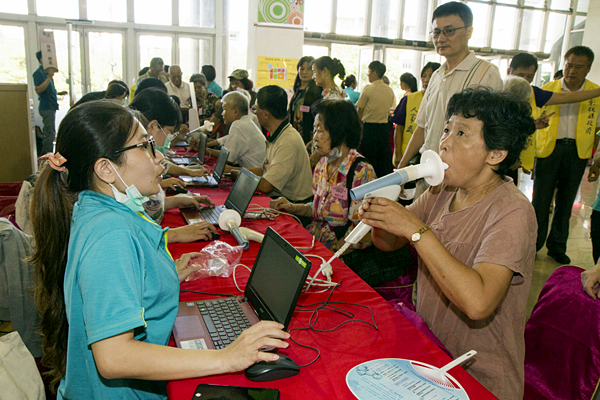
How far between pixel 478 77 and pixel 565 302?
158 cm

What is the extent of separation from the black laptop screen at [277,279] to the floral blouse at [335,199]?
92 cm

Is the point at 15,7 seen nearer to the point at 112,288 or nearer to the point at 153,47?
the point at 153,47

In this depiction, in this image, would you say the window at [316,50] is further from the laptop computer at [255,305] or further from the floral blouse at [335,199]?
the laptop computer at [255,305]

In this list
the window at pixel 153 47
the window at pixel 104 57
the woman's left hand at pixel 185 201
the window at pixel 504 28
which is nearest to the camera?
the woman's left hand at pixel 185 201

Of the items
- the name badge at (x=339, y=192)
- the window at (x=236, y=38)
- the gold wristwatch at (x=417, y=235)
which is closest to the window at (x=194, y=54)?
the window at (x=236, y=38)

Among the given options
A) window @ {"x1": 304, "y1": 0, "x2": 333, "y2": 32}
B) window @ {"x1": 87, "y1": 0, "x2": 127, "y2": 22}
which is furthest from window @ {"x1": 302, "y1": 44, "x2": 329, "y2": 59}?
window @ {"x1": 87, "y1": 0, "x2": 127, "y2": 22}

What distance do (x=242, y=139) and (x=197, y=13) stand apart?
786 centimetres

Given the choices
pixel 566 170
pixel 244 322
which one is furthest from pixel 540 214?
pixel 244 322

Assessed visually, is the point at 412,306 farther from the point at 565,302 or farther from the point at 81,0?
the point at 81,0

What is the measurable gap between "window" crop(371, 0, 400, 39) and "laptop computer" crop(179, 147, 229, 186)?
9.17 m

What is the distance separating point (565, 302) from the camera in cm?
131

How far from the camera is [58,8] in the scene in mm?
9109

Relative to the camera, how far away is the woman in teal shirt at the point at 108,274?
845mm

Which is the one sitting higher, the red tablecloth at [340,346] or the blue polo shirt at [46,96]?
the blue polo shirt at [46,96]
